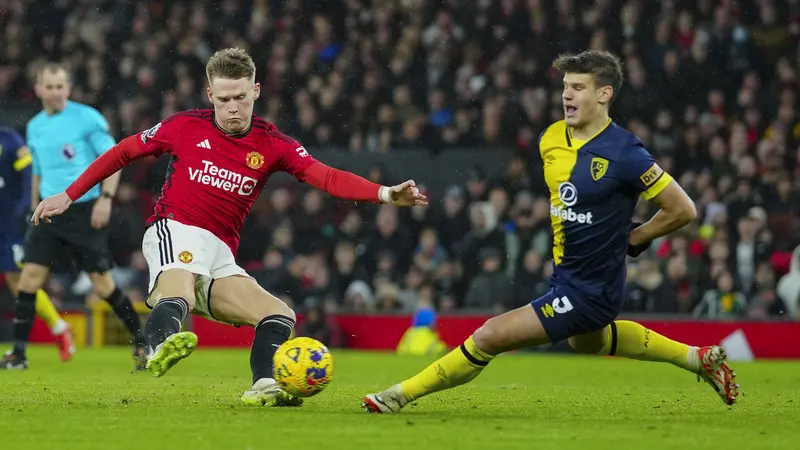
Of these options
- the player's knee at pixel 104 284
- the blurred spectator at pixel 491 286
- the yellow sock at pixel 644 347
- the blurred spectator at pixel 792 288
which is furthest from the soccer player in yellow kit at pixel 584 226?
the blurred spectator at pixel 491 286

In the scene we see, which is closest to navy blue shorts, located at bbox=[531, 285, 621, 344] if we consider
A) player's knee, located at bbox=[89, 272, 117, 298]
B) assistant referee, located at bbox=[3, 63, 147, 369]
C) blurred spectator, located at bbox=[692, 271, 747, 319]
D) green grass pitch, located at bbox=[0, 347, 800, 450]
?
green grass pitch, located at bbox=[0, 347, 800, 450]

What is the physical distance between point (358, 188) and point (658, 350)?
1.82 metres

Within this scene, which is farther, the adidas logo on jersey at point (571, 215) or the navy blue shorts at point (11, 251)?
the navy blue shorts at point (11, 251)

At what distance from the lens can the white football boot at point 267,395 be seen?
22.8 ft

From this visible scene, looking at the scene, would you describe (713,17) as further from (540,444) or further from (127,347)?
(540,444)

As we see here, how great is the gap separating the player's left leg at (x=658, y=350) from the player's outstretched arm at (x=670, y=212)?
0.64 meters

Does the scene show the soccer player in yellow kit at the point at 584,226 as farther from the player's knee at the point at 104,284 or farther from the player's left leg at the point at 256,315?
the player's knee at the point at 104,284

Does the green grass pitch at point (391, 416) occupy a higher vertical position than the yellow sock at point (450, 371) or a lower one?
lower

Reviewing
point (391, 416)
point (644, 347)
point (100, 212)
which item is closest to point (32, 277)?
point (100, 212)

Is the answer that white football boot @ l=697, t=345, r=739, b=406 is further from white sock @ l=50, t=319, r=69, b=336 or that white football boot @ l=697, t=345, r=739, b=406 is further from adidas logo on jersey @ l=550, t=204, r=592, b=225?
white sock @ l=50, t=319, r=69, b=336

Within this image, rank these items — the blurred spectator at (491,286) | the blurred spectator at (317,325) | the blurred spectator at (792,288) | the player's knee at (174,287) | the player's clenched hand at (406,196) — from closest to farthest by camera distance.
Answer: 1. the player's clenched hand at (406,196)
2. the player's knee at (174,287)
3. the blurred spectator at (792,288)
4. the blurred spectator at (317,325)
5. the blurred spectator at (491,286)

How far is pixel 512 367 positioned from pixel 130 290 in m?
6.31

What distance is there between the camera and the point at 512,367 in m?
12.7

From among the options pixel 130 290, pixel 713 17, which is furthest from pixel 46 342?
pixel 713 17
